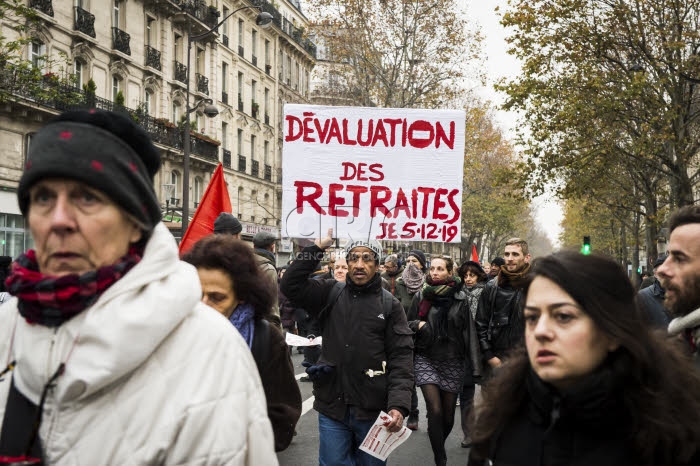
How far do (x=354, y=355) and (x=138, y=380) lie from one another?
3.33 m

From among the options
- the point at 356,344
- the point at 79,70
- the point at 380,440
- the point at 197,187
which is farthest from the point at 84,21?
the point at 380,440

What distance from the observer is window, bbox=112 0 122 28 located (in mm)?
31453

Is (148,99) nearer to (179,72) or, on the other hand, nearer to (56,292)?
(179,72)

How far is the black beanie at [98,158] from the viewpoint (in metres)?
1.76

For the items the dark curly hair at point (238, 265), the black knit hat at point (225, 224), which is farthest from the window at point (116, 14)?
the dark curly hair at point (238, 265)

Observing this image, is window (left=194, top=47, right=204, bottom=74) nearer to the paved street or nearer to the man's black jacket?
the paved street

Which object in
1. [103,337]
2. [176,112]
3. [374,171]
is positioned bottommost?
[103,337]

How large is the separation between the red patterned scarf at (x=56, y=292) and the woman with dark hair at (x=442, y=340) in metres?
5.05

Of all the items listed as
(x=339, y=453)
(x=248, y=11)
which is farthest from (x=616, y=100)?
(x=248, y=11)

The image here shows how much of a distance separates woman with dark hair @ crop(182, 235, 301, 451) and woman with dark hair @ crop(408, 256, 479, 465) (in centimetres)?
321

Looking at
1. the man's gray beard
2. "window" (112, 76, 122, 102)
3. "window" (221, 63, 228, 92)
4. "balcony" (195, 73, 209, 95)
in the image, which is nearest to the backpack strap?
the man's gray beard

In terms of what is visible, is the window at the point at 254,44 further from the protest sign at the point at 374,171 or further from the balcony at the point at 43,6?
the protest sign at the point at 374,171

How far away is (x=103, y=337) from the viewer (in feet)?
5.51

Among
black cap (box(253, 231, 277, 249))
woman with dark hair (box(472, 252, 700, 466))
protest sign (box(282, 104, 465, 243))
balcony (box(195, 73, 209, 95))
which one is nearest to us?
woman with dark hair (box(472, 252, 700, 466))
